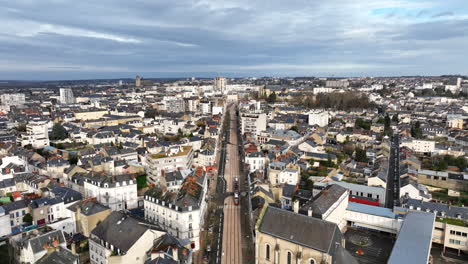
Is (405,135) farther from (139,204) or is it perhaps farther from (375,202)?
(139,204)

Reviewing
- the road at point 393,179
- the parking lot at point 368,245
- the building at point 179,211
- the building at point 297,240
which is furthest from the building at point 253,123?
the building at point 297,240

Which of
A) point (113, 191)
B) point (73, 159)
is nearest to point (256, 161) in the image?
point (113, 191)

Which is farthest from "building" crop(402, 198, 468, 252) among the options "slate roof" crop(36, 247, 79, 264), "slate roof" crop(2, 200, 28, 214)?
"slate roof" crop(2, 200, 28, 214)

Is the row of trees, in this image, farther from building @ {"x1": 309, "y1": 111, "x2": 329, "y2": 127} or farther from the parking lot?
the parking lot

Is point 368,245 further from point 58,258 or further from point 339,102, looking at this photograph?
point 339,102

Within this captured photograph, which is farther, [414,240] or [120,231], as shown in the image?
[414,240]

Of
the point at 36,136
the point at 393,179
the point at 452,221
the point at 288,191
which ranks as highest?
the point at 36,136

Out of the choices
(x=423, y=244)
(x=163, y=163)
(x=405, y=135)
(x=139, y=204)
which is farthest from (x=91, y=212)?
(x=405, y=135)
